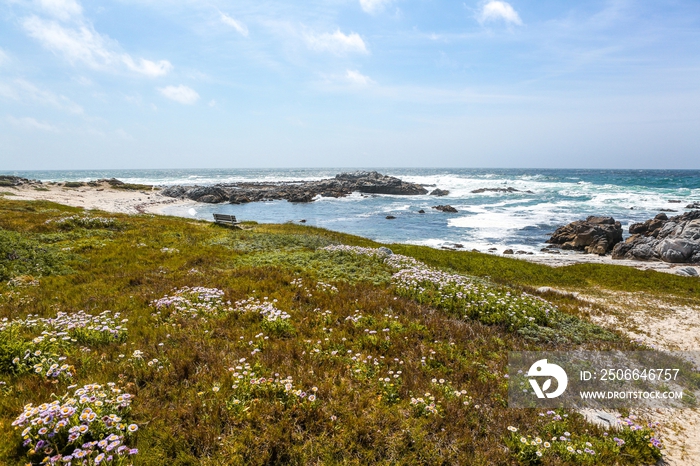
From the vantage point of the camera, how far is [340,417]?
5.20m

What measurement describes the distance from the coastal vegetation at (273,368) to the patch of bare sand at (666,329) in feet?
1.76

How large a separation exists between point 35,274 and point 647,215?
254ft

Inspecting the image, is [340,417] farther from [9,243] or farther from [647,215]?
[647,215]

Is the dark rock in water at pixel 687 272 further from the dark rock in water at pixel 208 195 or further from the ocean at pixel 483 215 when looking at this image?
the dark rock in water at pixel 208 195

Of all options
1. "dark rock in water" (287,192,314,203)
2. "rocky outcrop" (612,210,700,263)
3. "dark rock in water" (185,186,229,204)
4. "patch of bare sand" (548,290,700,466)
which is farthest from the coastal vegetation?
"dark rock in water" (287,192,314,203)

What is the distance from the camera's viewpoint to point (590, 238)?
36.5 m

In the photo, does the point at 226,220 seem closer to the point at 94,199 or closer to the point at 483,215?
the point at 483,215

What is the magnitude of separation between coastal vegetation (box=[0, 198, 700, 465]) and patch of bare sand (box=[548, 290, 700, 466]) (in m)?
0.54

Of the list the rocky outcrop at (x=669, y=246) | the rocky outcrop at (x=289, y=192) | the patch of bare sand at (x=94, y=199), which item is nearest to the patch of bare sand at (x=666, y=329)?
the rocky outcrop at (x=669, y=246)

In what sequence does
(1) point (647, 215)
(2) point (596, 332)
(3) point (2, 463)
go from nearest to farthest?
(3) point (2, 463)
(2) point (596, 332)
(1) point (647, 215)

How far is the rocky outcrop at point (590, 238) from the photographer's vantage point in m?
35.6

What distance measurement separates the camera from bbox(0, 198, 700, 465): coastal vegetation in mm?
4520

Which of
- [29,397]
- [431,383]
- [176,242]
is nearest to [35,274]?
[176,242]

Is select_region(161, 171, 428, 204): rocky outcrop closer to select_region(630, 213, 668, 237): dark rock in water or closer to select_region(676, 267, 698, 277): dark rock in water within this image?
select_region(630, 213, 668, 237): dark rock in water
